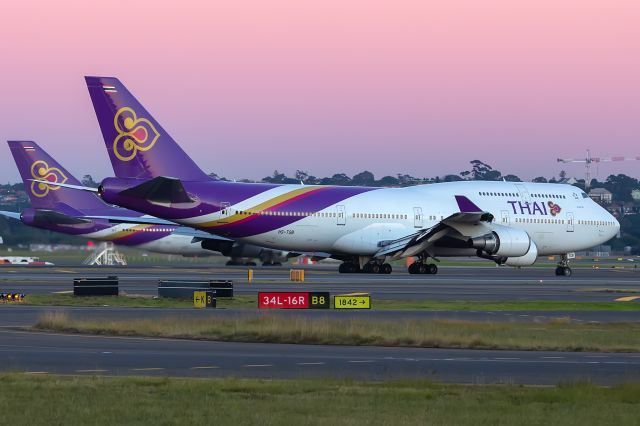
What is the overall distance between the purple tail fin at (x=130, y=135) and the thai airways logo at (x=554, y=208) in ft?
80.9

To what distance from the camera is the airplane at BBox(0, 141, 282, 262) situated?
264 feet

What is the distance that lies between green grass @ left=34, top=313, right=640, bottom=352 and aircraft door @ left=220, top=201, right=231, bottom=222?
98.2 ft

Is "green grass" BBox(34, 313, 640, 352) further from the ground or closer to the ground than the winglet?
closer to the ground

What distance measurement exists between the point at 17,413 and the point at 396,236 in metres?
52.5

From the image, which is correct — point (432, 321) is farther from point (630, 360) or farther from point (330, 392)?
point (330, 392)

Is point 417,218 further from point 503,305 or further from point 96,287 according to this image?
point 96,287

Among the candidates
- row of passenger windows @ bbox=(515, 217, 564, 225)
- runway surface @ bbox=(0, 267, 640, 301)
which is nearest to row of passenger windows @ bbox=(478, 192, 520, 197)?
row of passenger windows @ bbox=(515, 217, 564, 225)

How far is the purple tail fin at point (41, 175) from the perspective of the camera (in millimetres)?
81688

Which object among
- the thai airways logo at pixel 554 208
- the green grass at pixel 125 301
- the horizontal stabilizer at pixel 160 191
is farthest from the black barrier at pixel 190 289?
the thai airways logo at pixel 554 208

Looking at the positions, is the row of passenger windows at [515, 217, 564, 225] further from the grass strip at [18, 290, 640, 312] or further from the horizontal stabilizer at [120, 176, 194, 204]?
the grass strip at [18, 290, 640, 312]

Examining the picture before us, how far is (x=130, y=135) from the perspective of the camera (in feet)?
203

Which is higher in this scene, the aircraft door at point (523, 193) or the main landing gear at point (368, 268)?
the aircraft door at point (523, 193)

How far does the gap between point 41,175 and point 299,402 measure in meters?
68.3

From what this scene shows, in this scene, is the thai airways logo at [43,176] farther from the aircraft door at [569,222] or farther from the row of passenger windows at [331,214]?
the aircraft door at [569,222]
